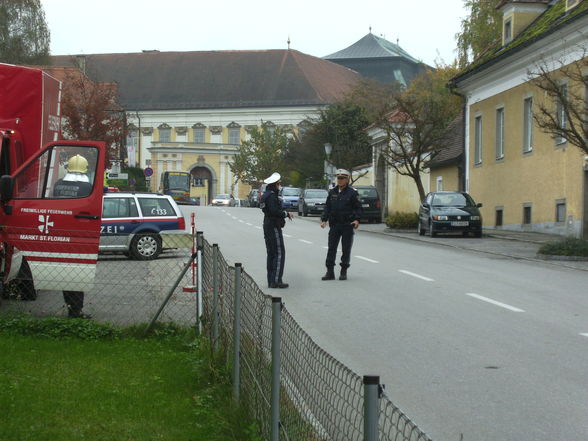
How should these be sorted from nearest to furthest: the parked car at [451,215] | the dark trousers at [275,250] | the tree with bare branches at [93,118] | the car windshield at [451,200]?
the dark trousers at [275,250] → the parked car at [451,215] → the car windshield at [451,200] → the tree with bare branches at [93,118]

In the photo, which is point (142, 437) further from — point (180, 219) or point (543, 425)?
point (180, 219)

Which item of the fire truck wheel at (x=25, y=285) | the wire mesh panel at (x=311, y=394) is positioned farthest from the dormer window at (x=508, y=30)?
the wire mesh panel at (x=311, y=394)

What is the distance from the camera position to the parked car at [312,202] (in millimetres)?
55250

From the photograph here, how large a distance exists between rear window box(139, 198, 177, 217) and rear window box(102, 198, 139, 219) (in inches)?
9.2

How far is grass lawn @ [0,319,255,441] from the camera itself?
611cm

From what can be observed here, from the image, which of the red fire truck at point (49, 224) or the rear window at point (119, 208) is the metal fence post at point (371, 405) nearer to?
the red fire truck at point (49, 224)

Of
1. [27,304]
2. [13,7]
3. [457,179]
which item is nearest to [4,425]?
[27,304]

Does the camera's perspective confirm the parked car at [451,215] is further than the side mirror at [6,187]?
Yes

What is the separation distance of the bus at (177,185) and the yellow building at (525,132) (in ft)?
154

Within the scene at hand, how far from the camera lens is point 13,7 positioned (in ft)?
247

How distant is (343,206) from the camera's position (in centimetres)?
1648

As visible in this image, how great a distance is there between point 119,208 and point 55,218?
42.6 ft

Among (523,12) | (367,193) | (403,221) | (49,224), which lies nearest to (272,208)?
(49,224)

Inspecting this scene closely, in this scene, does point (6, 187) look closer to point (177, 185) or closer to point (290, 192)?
point (290, 192)
